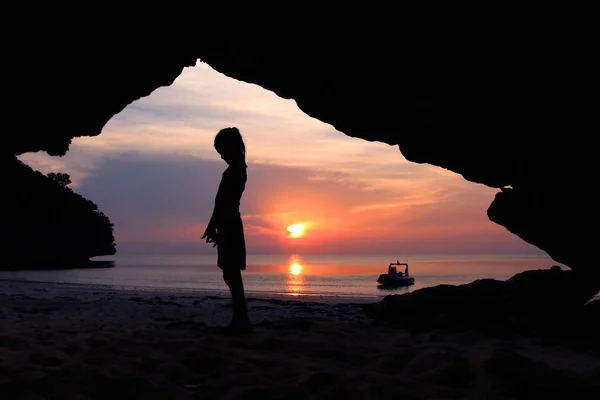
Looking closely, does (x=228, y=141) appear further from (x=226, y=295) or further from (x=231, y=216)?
(x=226, y=295)

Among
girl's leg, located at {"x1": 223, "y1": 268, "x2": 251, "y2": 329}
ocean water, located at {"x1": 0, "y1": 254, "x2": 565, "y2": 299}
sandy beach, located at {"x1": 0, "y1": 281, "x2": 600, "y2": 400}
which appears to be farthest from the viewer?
ocean water, located at {"x1": 0, "y1": 254, "x2": 565, "y2": 299}

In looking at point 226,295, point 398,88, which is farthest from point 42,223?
point 398,88

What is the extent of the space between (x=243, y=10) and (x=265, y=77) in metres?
1.94

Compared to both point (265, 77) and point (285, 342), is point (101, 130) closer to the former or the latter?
point (265, 77)

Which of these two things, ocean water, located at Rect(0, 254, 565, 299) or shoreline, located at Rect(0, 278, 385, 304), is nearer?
shoreline, located at Rect(0, 278, 385, 304)

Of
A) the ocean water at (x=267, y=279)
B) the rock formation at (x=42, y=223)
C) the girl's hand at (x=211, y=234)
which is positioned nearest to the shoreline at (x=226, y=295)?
the ocean water at (x=267, y=279)

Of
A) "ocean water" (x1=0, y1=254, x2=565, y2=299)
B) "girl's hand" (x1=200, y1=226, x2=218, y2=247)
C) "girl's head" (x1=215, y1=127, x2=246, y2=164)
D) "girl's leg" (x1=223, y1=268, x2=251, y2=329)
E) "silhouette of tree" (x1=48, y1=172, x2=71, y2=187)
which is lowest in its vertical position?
"ocean water" (x1=0, y1=254, x2=565, y2=299)

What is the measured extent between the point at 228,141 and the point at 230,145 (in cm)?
6

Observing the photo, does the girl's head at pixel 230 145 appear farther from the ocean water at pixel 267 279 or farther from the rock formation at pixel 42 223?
the rock formation at pixel 42 223

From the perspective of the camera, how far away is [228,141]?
19.6ft

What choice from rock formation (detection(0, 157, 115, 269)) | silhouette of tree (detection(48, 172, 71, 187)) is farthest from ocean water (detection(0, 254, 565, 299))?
silhouette of tree (detection(48, 172, 71, 187))

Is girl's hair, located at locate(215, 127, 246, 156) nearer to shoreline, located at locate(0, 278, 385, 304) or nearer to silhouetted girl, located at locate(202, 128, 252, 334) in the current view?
silhouetted girl, located at locate(202, 128, 252, 334)

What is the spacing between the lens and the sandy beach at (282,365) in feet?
10.9

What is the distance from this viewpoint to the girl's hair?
5961 millimetres
